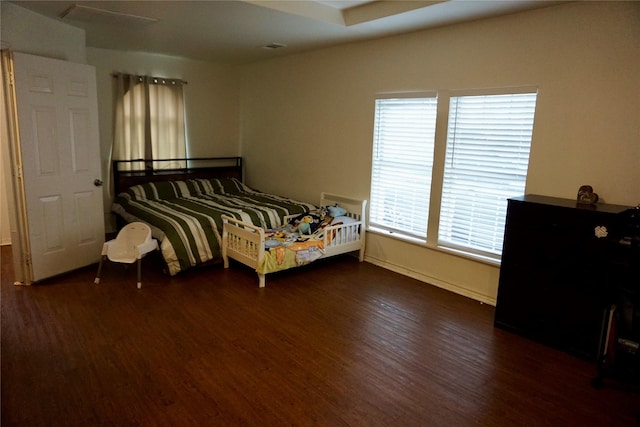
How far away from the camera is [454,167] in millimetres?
3896

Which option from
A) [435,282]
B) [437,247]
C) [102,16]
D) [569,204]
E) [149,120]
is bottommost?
[435,282]

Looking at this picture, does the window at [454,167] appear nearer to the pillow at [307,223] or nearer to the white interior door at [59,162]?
the pillow at [307,223]

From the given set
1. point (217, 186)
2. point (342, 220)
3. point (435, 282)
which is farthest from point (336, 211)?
point (217, 186)

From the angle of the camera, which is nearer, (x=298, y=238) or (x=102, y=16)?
(x=102, y=16)

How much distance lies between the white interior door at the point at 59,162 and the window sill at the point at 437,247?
301 cm

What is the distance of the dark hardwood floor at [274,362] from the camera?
2234mm

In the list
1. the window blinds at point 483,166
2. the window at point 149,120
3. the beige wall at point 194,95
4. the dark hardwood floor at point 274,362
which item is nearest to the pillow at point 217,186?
the window at point 149,120

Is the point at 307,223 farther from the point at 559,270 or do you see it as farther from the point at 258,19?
the point at 559,270

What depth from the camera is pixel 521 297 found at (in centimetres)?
311

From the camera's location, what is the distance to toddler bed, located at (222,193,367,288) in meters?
3.98

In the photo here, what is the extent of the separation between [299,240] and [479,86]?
7.35 ft

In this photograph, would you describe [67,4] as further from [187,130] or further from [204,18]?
[187,130]

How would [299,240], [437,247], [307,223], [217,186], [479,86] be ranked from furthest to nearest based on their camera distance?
[217,186], [307,223], [299,240], [437,247], [479,86]

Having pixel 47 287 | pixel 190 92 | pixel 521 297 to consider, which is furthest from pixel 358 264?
pixel 190 92
